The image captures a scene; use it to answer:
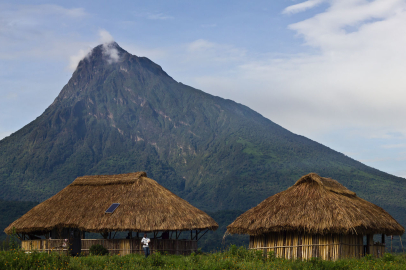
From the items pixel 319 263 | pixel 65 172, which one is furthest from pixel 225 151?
pixel 319 263

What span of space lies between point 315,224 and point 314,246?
145cm

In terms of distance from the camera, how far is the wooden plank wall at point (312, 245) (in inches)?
1046

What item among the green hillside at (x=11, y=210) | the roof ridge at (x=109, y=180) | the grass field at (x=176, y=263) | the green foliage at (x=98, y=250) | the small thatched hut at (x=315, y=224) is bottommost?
the green hillside at (x=11, y=210)

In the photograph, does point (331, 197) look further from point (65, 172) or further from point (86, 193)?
point (65, 172)

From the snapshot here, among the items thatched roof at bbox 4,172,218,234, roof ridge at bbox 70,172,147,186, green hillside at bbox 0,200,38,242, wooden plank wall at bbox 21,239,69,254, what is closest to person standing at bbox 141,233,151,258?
thatched roof at bbox 4,172,218,234

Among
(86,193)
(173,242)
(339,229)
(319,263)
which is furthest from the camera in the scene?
(86,193)

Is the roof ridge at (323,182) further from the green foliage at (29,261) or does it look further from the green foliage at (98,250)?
the green foliage at (29,261)

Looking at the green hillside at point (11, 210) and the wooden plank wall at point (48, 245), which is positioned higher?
the wooden plank wall at point (48, 245)

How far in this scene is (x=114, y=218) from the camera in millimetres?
31266

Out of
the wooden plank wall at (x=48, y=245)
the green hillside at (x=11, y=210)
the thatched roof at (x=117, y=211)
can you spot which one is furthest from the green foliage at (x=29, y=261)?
the green hillside at (x=11, y=210)

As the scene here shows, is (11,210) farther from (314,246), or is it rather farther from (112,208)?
(314,246)

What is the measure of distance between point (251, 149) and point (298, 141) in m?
18.9

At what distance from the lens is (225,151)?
188m

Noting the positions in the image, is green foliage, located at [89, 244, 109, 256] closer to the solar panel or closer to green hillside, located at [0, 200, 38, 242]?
the solar panel
